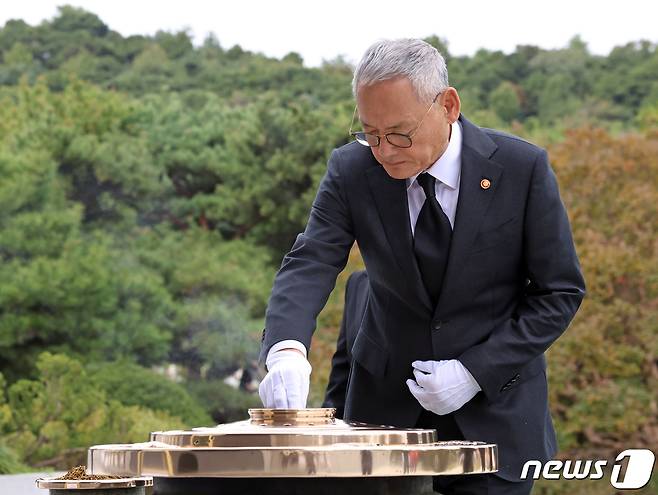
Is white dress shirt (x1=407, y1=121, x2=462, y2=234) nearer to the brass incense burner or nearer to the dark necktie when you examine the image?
the dark necktie

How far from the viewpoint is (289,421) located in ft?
8.08

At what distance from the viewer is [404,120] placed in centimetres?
290

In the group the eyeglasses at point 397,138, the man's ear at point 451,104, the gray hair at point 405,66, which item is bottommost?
the eyeglasses at point 397,138

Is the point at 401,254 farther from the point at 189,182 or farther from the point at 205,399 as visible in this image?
the point at 189,182

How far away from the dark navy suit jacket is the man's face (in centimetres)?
15

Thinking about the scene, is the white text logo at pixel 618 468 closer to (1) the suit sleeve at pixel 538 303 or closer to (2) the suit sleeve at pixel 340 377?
(1) the suit sleeve at pixel 538 303

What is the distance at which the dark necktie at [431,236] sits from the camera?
10.2 feet

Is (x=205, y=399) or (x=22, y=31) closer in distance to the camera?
(x=205, y=399)

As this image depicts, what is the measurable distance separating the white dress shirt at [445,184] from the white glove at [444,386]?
343 millimetres

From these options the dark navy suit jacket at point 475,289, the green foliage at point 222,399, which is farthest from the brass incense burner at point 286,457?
the green foliage at point 222,399

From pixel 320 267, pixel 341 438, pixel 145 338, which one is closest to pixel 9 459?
pixel 145 338

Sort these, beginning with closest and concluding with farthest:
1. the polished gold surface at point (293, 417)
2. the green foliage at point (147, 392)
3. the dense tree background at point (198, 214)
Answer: the polished gold surface at point (293, 417) < the dense tree background at point (198, 214) < the green foliage at point (147, 392)

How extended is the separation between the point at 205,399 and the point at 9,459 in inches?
197

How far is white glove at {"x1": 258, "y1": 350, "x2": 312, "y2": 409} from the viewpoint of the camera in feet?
9.43
